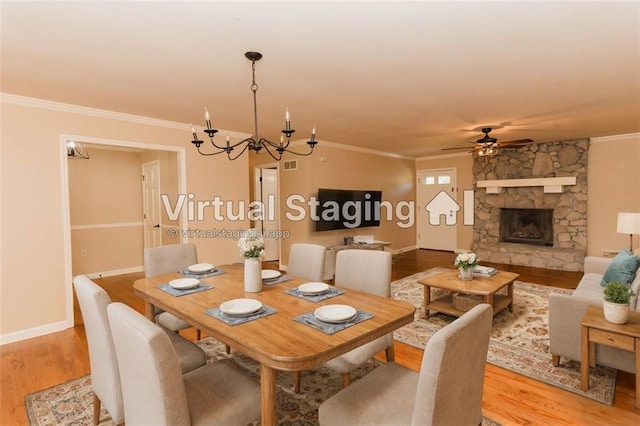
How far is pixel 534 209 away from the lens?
6684 mm

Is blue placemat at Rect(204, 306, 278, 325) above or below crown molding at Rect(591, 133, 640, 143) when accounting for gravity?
below

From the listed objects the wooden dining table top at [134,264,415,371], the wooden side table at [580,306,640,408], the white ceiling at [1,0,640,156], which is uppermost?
the white ceiling at [1,0,640,156]

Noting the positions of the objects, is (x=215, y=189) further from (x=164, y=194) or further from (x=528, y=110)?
(x=528, y=110)

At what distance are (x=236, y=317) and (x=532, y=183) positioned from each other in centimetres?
668

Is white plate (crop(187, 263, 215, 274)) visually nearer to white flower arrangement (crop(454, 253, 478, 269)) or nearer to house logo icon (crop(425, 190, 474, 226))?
white flower arrangement (crop(454, 253, 478, 269))

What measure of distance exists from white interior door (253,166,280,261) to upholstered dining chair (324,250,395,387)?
14.4ft

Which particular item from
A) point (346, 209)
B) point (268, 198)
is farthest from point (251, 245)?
point (268, 198)

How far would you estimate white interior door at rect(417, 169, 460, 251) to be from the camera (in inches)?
314

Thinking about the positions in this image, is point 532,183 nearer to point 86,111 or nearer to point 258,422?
point 258,422

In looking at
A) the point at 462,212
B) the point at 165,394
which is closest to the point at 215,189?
the point at 165,394

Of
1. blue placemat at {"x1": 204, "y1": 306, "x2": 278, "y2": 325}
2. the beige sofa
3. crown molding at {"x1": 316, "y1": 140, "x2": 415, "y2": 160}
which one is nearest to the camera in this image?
blue placemat at {"x1": 204, "y1": 306, "x2": 278, "y2": 325}

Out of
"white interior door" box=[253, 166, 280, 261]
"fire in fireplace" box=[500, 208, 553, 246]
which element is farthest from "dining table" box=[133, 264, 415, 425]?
"fire in fireplace" box=[500, 208, 553, 246]

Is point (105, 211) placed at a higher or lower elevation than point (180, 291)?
higher

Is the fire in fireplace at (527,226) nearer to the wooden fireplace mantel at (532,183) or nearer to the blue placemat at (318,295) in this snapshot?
the wooden fireplace mantel at (532,183)
